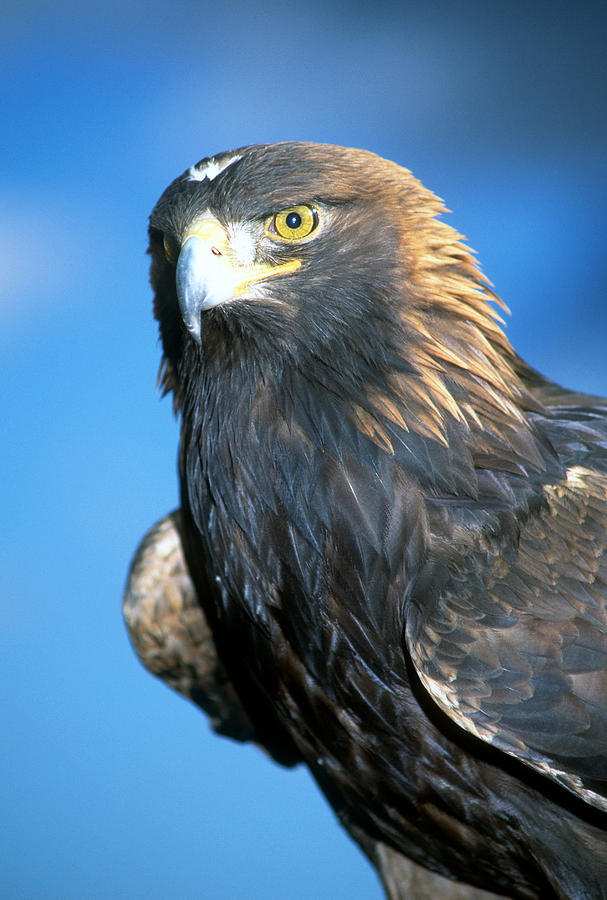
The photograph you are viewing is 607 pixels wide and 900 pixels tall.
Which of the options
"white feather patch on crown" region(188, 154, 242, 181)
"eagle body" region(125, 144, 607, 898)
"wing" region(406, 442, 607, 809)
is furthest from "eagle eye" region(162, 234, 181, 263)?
"wing" region(406, 442, 607, 809)

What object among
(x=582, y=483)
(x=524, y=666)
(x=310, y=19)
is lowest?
(x=524, y=666)

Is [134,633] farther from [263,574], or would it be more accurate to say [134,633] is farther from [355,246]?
[355,246]

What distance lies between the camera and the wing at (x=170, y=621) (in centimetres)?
268

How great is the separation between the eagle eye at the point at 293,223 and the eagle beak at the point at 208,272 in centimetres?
6

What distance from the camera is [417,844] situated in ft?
7.20

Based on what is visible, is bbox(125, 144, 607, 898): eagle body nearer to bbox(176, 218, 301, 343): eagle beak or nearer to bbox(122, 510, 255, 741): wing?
bbox(176, 218, 301, 343): eagle beak

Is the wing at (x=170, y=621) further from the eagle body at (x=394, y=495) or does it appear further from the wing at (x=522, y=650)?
the wing at (x=522, y=650)

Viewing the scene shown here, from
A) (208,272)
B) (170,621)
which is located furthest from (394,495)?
(170,621)

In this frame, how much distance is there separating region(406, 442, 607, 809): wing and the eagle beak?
72 centimetres

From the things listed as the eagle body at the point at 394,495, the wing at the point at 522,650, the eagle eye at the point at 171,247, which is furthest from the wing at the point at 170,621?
the wing at the point at 522,650

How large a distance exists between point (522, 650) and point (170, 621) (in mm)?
1409

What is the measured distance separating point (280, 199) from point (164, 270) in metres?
0.41

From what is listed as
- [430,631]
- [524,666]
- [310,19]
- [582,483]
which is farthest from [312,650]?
[310,19]

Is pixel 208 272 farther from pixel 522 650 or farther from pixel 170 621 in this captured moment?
pixel 170 621
